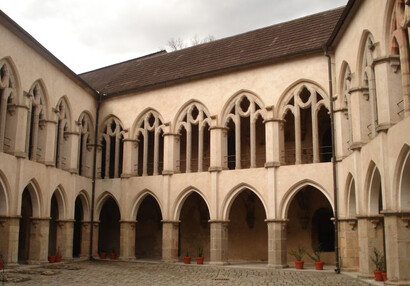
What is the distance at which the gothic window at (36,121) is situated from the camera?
19188mm

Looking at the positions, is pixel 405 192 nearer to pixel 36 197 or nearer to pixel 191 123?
pixel 191 123

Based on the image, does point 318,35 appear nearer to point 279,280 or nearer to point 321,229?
point 321,229

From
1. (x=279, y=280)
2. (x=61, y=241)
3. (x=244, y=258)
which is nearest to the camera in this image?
(x=279, y=280)

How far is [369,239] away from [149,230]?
13758mm

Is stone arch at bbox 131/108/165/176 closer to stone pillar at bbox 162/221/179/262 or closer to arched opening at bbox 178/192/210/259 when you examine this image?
stone pillar at bbox 162/221/179/262

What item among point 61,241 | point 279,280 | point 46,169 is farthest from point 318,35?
point 61,241

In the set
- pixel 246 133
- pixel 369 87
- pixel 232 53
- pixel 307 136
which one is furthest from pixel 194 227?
pixel 369 87

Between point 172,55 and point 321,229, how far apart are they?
38.3ft

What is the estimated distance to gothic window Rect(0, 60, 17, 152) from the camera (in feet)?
55.9

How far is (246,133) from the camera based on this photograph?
23.7 meters

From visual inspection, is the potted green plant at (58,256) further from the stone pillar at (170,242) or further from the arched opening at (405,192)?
the arched opening at (405,192)

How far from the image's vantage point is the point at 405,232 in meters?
11.9

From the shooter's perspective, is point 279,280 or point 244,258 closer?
point 279,280

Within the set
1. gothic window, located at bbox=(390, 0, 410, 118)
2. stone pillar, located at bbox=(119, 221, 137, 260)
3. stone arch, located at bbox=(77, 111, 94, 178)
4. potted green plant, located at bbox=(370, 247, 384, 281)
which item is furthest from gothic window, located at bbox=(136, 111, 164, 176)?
gothic window, located at bbox=(390, 0, 410, 118)
